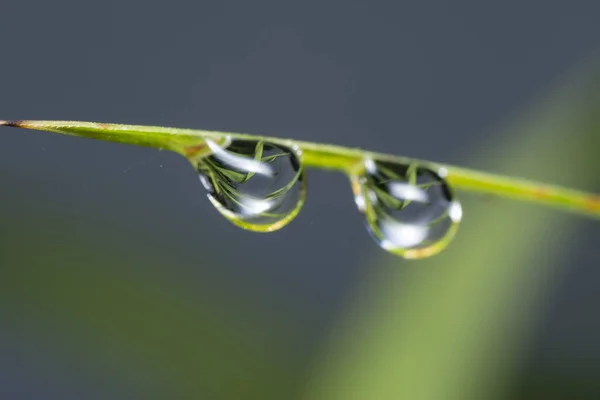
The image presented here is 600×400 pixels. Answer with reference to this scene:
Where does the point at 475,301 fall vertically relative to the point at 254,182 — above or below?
above

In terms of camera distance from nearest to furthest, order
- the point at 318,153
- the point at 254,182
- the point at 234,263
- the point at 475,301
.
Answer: the point at 318,153, the point at 254,182, the point at 475,301, the point at 234,263

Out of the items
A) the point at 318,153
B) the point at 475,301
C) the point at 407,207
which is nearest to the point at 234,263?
the point at 475,301

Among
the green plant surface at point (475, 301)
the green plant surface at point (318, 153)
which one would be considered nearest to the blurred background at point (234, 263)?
the green plant surface at point (475, 301)

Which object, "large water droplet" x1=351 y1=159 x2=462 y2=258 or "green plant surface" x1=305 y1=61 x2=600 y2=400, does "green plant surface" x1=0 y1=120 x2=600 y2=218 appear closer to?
"large water droplet" x1=351 y1=159 x2=462 y2=258

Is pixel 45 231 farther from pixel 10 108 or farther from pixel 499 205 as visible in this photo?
pixel 499 205

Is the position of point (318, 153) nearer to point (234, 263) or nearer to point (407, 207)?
point (407, 207)

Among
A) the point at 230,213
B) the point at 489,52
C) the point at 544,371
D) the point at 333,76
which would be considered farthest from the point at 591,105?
the point at 489,52

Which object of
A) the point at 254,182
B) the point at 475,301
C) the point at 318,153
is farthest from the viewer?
the point at 475,301
